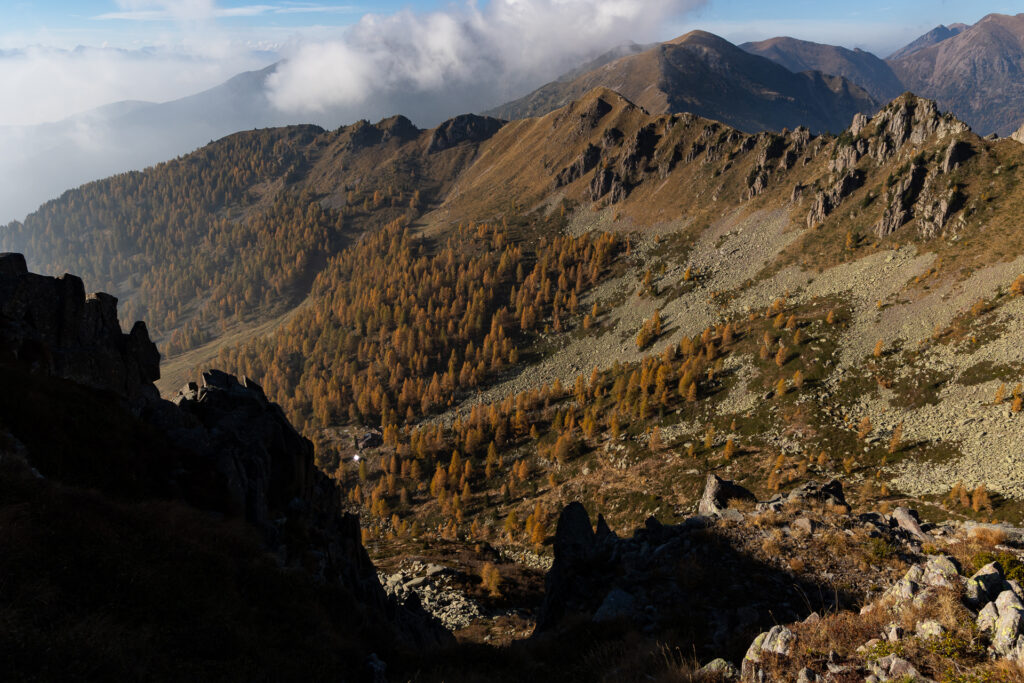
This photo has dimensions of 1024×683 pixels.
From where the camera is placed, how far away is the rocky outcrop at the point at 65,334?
25.9 metres

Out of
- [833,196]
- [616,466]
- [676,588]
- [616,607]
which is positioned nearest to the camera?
[616,607]

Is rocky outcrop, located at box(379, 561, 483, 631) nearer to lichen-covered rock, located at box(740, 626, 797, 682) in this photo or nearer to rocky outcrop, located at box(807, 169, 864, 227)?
lichen-covered rock, located at box(740, 626, 797, 682)

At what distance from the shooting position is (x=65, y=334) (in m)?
28.9

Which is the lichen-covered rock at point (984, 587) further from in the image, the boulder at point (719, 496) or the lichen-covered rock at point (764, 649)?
the boulder at point (719, 496)

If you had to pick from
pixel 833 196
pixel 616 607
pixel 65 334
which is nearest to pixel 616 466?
pixel 616 607

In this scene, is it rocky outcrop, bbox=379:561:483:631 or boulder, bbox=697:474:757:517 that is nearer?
boulder, bbox=697:474:757:517

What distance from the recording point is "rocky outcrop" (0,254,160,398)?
25.9 m

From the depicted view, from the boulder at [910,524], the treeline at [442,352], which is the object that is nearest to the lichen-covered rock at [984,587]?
the boulder at [910,524]

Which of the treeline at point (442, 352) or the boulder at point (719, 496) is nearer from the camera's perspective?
the boulder at point (719, 496)

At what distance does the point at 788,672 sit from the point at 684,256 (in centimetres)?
16065

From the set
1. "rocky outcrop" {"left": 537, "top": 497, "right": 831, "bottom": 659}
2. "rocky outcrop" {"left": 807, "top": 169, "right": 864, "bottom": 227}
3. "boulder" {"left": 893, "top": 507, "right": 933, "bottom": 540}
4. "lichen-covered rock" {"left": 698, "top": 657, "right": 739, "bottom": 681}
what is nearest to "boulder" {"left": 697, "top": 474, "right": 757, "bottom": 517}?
"rocky outcrop" {"left": 537, "top": 497, "right": 831, "bottom": 659}

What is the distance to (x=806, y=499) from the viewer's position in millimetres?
29641

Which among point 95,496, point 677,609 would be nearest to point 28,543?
point 95,496

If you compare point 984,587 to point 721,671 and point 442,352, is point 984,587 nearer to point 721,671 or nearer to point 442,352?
point 721,671
